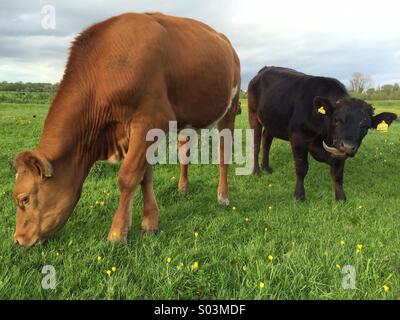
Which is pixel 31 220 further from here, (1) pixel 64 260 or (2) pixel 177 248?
(2) pixel 177 248

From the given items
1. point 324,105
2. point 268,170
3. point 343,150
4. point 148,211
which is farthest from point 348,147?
point 268,170

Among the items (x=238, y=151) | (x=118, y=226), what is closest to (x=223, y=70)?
(x=118, y=226)

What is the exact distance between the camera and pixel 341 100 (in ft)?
19.9

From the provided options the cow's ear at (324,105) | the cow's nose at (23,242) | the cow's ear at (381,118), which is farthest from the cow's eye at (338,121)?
the cow's nose at (23,242)

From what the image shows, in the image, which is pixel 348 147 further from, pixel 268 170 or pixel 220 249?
pixel 268 170

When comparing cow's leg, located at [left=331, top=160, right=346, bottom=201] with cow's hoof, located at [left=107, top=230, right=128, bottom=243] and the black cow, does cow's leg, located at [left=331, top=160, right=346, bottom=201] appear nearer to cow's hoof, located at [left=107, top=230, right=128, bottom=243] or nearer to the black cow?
the black cow

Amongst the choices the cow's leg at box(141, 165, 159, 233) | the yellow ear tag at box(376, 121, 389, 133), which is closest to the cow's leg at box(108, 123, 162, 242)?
the cow's leg at box(141, 165, 159, 233)

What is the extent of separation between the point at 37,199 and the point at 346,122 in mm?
4327

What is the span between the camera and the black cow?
5.79 metres

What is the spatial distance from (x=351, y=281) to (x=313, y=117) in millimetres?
3680

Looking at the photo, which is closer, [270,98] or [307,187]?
[307,187]

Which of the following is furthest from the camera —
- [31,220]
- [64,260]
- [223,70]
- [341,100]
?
[341,100]

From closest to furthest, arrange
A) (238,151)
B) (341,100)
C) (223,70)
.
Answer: (223,70) < (341,100) < (238,151)

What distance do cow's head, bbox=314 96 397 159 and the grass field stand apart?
3.01 feet
